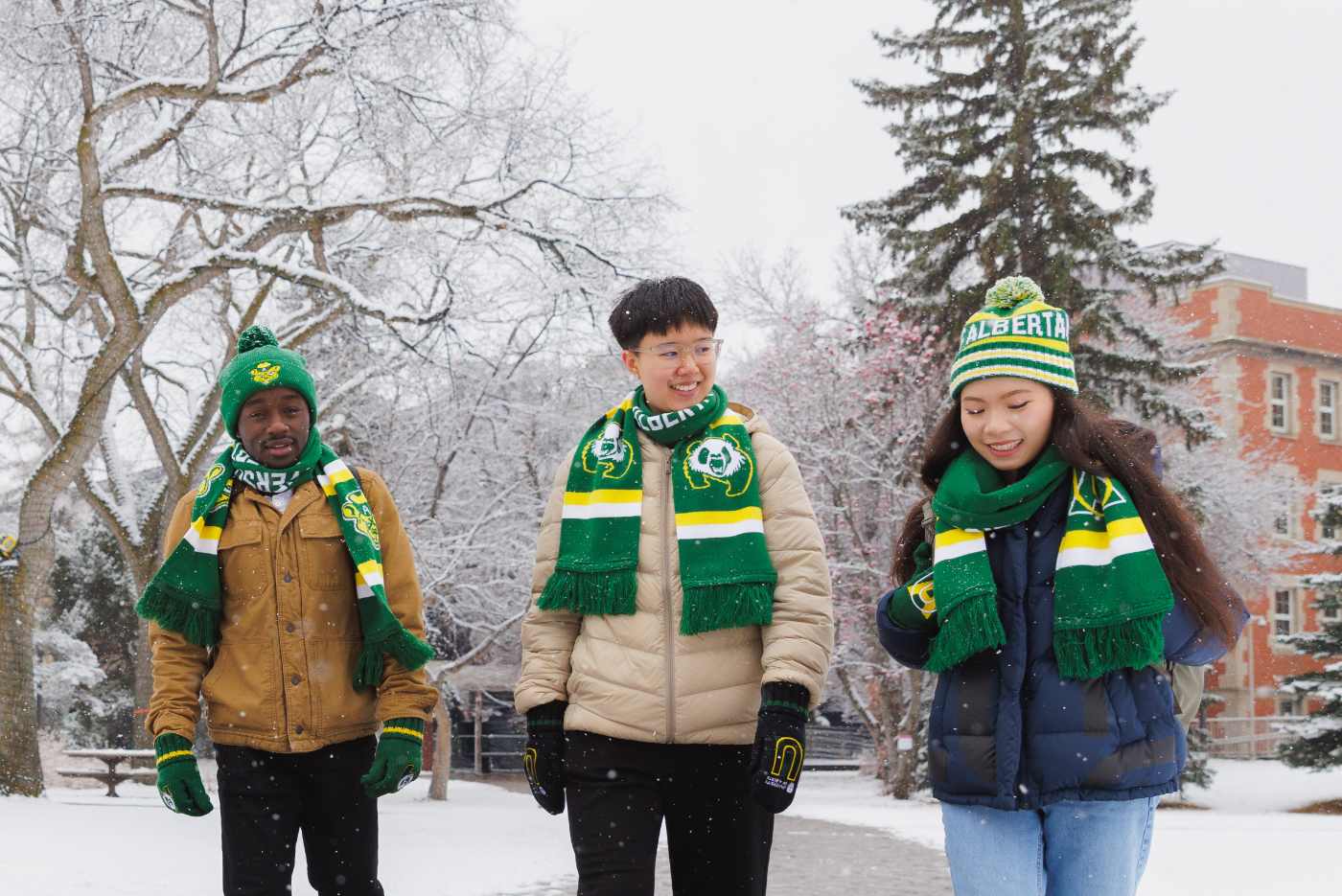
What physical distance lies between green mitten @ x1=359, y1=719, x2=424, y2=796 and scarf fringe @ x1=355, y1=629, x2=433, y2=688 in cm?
13

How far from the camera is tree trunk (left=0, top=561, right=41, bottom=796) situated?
14.4m

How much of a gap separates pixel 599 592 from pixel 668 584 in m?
0.18

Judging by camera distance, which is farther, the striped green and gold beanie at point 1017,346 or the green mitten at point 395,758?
the green mitten at point 395,758

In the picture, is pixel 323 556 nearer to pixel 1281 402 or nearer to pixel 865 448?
pixel 865 448

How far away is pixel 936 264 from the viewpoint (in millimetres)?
19828

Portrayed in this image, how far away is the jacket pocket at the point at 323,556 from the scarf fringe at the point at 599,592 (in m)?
0.72

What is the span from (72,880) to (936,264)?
14785 mm

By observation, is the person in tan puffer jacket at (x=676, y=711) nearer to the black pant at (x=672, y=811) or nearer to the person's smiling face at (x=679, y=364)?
the black pant at (x=672, y=811)

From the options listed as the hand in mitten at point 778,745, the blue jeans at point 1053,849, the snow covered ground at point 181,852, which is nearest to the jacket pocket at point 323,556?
the hand in mitten at point 778,745

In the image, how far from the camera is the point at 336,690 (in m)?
3.87

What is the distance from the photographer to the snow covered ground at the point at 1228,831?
901 centimetres

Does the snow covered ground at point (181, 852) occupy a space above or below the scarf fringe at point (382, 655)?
below

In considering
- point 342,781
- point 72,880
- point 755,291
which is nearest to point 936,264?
point 755,291

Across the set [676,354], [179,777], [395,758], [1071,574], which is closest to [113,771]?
[179,777]
